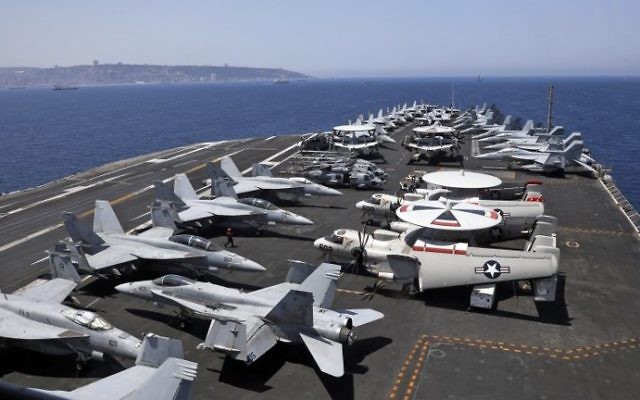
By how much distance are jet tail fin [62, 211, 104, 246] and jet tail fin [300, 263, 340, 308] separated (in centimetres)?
1735

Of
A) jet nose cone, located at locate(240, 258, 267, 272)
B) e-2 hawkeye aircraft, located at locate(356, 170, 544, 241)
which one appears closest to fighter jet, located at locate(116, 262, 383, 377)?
jet nose cone, located at locate(240, 258, 267, 272)

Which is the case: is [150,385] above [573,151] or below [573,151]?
below

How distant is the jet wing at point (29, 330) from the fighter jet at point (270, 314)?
4844 mm

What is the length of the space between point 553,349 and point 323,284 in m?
12.5

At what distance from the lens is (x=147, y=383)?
17.5 meters

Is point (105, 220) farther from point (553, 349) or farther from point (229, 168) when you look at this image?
point (553, 349)

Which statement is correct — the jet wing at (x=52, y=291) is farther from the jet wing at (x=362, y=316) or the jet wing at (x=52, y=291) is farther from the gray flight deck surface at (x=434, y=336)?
the jet wing at (x=362, y=316)

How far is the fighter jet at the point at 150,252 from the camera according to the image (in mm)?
30984

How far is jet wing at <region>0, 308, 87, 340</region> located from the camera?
72.4 ft

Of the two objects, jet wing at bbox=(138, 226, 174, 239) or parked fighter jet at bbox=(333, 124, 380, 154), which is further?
parked fighter jet at bbox=(333, 124, 380, 154)

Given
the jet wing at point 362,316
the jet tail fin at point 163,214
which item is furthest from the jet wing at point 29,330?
the jet tail fin at point 163,214

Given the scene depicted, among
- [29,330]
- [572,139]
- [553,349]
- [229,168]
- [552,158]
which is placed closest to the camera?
[29,330]

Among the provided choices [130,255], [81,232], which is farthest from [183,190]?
[130,255]

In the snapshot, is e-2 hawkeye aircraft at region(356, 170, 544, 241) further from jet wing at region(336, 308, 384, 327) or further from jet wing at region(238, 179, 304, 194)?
jet wing at region(336, 308, 384, 327)
